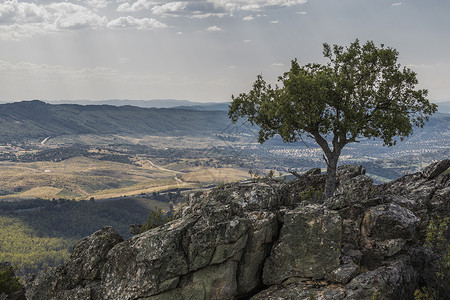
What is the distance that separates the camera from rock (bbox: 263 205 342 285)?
1069 inches

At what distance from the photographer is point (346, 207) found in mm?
30594

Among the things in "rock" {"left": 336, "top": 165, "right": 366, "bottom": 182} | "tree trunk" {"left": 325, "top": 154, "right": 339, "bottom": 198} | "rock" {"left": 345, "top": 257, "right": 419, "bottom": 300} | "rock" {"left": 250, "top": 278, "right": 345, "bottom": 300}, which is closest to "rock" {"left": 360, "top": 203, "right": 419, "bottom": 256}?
"rock" {"left": 345, "top": 257, "right": 419, "bottom": 300}

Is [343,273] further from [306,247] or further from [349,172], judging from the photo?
[349,172]

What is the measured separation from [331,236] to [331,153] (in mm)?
15918

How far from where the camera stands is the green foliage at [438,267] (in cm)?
2470

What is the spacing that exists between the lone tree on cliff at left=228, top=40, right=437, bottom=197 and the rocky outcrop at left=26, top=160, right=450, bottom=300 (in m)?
10.9

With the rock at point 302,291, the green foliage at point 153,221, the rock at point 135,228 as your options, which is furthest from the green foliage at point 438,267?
the rock at point 135,228

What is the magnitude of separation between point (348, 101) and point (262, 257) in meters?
19.7

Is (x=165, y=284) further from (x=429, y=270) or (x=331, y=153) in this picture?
(x=331, y=153)

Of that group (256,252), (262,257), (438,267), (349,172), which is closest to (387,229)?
(438,267)

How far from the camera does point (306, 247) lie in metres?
27.8

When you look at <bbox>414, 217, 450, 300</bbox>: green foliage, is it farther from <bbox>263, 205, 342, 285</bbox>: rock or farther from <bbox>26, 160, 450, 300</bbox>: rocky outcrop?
<bbox>263, 205, 342, 285</bbox>: rock

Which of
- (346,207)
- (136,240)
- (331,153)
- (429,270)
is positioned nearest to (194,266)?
(136,240)

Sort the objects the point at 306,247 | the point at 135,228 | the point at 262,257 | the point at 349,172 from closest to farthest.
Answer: the point at 306,247 → the point at 262,257 → the point at 135,228 → the point at 349,172
